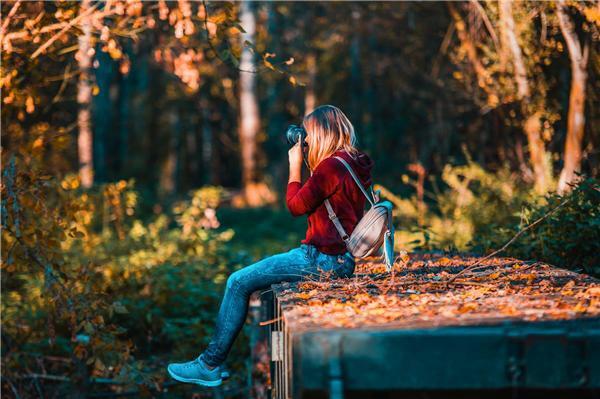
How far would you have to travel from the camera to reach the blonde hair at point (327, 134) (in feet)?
19.0

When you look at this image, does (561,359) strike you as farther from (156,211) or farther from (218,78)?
(218,78)

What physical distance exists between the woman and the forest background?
1.41 metres

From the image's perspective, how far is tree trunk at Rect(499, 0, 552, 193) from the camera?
1062 centimetres

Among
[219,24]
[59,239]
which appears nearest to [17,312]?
[59,239]

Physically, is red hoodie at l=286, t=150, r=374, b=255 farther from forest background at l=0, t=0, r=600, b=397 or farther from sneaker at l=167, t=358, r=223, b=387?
forest background at l=0, t=0, r=600, b=397

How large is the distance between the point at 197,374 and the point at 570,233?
337 cm

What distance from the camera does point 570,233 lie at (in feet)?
23.5

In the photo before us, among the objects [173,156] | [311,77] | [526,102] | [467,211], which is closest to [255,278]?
[467,211]

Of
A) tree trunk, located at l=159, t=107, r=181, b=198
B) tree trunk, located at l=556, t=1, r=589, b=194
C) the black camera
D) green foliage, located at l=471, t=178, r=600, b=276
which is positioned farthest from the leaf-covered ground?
tree trunk, located at l=159, t=107, r=181, b=198

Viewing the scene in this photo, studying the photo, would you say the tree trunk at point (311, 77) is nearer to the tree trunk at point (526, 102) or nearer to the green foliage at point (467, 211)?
the green foliage at point (467, 211)

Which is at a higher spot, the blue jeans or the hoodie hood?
the hoodie hood

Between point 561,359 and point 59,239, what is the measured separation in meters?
4.60

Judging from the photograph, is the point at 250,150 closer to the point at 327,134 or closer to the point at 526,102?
the point at 526,102

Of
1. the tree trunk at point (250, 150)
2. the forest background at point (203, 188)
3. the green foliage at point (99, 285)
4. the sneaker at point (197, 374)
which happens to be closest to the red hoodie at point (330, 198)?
the sneaker at point (197, 374)
